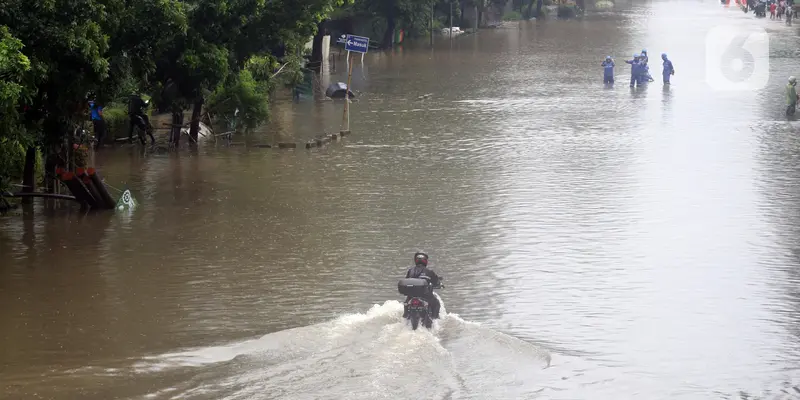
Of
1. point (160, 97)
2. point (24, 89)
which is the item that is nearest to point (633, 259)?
point (24, 89)

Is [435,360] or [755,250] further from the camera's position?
[755,250]

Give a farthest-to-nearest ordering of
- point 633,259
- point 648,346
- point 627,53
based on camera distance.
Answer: point 627,53 → point 633,259 → point 648,346

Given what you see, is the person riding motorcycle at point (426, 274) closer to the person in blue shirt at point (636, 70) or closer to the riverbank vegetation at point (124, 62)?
the riverbank vegetation at point (124, 62)

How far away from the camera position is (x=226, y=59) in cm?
2309

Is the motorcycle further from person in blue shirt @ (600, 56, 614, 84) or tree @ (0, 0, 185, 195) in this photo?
person in blue shirt @ (600, 56, 614, 84)

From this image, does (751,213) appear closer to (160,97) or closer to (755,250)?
(755,250)

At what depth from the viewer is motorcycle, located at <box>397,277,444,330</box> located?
12.8 m

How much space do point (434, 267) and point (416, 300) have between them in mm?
4193

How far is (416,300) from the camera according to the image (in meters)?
12.8

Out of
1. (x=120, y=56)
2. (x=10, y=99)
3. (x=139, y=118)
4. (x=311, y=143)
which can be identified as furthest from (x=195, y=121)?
(x=10, y=99)

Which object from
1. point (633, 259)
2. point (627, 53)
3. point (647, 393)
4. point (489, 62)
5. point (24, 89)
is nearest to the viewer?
point (647, 393)

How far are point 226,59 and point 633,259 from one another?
951cm

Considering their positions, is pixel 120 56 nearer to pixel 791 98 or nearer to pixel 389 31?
pixel 791 98

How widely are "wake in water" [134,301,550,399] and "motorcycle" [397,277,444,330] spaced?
161 millimetres
